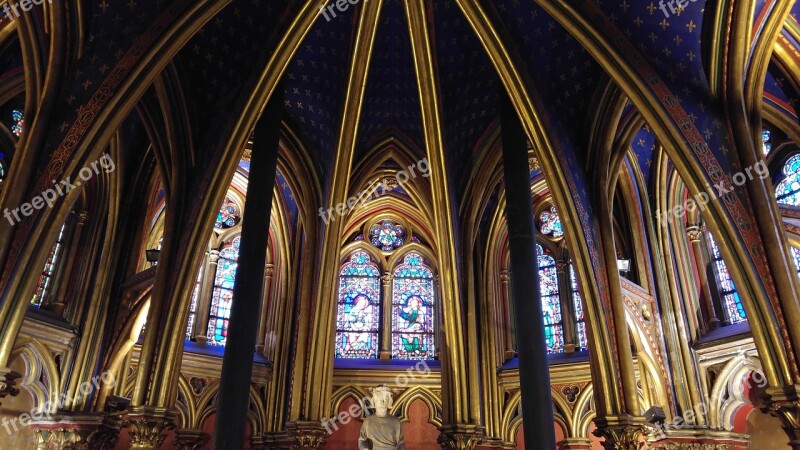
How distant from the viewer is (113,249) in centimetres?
1357

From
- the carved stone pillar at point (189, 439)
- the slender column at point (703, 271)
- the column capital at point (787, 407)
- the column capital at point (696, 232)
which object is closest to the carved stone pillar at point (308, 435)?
the carved stone pillar at point (189, 439)

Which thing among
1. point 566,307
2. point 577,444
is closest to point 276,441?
point 577,444

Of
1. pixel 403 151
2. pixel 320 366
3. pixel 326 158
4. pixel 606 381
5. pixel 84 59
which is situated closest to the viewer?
pixel 84 59

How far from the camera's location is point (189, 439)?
46.7 feet

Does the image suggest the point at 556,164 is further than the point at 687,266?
No

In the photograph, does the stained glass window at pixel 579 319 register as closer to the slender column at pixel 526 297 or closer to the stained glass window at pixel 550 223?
the stained glass window at pixel 550 223

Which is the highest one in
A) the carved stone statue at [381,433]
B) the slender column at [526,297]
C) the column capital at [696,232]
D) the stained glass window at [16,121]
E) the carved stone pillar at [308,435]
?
the stained glass window at [16,121]

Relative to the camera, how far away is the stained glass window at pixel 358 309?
16.7m

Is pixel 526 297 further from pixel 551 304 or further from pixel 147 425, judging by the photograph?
pixel 551 304

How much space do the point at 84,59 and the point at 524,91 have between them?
23.2 ft

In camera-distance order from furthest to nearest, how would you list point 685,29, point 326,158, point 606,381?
point 326,158
point 606,381
point 685,29

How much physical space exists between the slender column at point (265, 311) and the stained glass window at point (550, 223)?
7152 mm

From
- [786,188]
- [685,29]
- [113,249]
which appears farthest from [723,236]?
[113,249]

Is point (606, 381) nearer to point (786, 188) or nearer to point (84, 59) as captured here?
point (786, 188)
